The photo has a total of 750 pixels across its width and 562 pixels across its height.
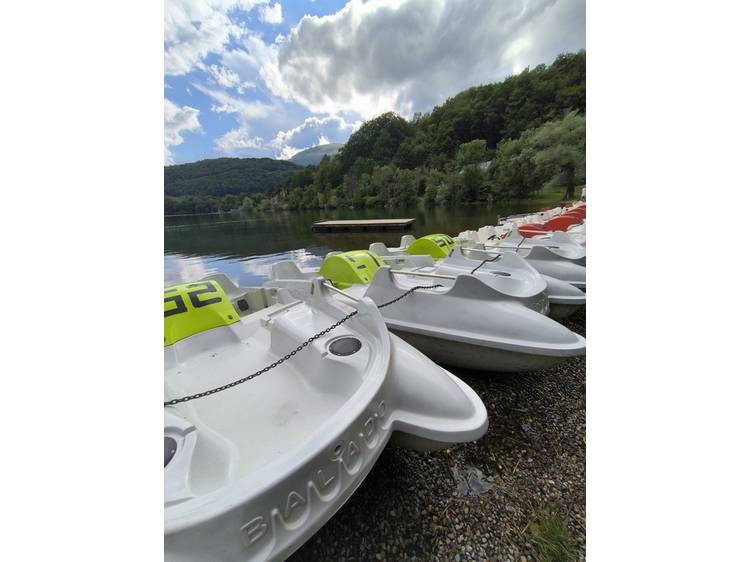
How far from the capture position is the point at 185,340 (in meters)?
2.23

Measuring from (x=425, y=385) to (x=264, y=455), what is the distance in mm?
920

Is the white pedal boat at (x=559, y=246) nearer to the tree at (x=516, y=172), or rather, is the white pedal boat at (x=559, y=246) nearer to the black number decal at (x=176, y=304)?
the black number decal at (x=176, y=304)

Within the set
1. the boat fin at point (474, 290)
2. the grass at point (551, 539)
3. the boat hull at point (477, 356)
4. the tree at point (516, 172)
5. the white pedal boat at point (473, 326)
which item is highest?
the tree at point (516, 172)

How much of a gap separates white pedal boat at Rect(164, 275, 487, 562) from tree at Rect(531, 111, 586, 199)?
102 feet

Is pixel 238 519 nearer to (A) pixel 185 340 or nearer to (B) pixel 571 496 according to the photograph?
(A) pixel 185 340

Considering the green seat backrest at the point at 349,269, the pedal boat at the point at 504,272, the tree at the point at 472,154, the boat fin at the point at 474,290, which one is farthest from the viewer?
the tree at the point at 472,154

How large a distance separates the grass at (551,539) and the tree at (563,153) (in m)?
31.0

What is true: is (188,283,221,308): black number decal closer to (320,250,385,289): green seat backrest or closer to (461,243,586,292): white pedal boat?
(320,250,385,289): green seat backrest

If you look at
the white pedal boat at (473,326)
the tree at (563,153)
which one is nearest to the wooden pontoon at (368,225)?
the tree at (563,153)

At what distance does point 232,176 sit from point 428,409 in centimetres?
4912

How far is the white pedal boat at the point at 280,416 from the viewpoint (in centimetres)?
93

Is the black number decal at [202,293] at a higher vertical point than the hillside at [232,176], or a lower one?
lower

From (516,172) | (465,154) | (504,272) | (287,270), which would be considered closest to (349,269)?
(287,270)

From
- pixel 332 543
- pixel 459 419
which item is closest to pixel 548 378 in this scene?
pixel 459 419
